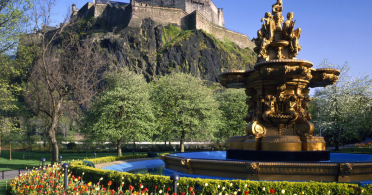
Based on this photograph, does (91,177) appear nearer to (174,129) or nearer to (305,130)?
(305,130)

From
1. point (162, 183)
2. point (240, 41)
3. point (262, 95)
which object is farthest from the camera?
point (240, 41)

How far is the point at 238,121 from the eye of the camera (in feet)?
149

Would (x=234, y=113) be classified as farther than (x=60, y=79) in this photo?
Yes

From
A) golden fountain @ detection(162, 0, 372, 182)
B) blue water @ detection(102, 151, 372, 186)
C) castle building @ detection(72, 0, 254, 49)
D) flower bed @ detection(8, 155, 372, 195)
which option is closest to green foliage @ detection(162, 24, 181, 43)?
castle building @ detection(72, 0, 254, 49)

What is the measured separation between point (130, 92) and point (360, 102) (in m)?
29.0

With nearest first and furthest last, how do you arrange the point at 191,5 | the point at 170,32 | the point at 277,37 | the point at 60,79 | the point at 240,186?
the point at 240,186 → the point at 277,37 → the point at 60,79 → the point at 170,32 → the point at 191,5

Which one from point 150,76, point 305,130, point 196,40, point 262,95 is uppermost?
point 196,40

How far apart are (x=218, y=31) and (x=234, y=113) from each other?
71783 mm

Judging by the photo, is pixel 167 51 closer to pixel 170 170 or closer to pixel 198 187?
pixel 170 170

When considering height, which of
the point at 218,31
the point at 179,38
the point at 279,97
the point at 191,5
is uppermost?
the point at 191,5

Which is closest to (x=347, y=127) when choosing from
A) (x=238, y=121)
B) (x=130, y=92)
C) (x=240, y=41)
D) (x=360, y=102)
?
(x=360, y=102)

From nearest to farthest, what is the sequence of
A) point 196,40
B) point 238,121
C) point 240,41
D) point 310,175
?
point 310,175
point 238,121
point 196,40
point 240,41

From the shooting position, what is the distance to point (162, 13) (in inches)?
3952

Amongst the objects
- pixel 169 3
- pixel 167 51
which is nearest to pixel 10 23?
pixel 167 51
